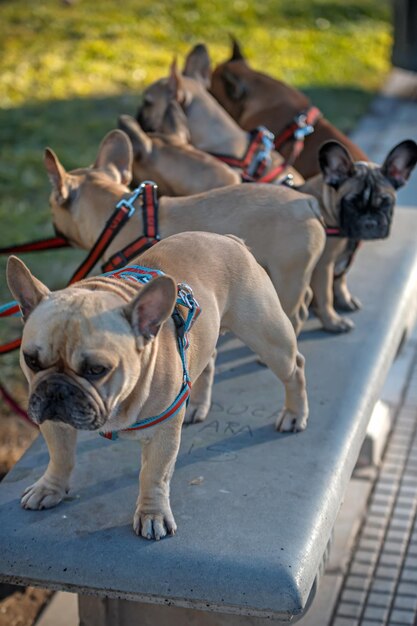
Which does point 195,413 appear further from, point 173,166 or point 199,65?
point 199,65

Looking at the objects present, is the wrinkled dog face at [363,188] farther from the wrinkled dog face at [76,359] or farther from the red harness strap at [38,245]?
the wrinkled dog face at [76,359]

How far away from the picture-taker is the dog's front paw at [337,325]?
4.58 meters

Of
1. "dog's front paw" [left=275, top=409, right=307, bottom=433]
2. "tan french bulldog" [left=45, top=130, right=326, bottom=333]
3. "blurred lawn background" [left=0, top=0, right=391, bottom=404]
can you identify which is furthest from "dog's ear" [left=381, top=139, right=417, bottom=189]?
"blurred lawn background" [left=0, top=0, right=391, bottom=404]

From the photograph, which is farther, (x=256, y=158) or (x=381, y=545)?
(x=256, y=158)

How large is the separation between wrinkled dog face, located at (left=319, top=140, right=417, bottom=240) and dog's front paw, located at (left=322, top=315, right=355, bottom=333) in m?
0.38

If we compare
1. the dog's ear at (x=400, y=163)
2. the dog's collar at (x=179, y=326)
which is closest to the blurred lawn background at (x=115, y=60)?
the dog's ear at (x=400, y=163)

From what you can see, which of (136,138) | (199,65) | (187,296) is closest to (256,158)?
(136,138)

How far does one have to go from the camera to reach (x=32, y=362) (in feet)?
9.20

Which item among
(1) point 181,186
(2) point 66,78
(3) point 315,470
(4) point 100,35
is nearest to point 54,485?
(3) point 315,470

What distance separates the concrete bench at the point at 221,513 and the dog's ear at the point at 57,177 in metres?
1.02

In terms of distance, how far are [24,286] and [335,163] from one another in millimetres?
2084

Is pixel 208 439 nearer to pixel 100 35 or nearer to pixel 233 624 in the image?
pixel 233 624

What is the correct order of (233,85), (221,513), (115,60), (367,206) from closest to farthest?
(221,513) < (367,206) < (233,85) < (115,60)

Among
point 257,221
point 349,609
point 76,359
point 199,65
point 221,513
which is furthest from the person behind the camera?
point 199,65
